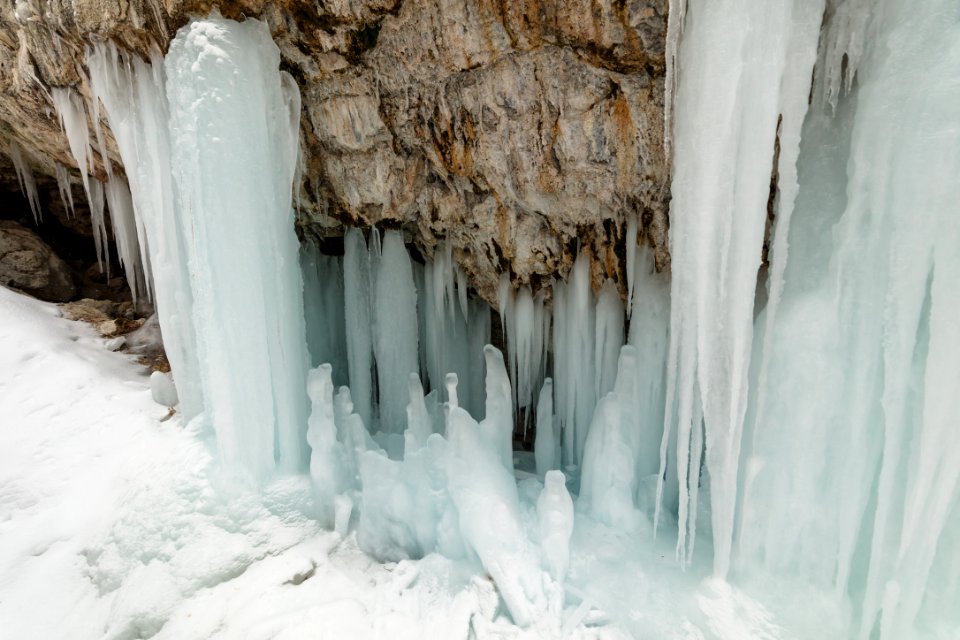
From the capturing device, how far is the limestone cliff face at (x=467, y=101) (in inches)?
131

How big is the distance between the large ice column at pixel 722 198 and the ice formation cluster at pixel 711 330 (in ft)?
0.04

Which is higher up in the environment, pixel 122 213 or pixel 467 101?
pixel 467 101

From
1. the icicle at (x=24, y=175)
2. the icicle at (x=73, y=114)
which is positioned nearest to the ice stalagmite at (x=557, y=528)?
the icicle at (x=73, y=114)

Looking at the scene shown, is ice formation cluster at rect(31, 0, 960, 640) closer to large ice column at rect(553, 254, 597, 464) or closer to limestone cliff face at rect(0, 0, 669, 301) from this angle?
large ice column at rect(553, 254, 597, 464)

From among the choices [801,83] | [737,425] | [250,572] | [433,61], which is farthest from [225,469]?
[801,83]

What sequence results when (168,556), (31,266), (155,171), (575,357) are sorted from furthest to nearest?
(31,266) < (575,357) < (155,171) < (168,556)

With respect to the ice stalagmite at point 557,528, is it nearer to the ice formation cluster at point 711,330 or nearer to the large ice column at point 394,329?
the ice formation cluster at point 711,330

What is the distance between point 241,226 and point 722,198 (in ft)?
11.3

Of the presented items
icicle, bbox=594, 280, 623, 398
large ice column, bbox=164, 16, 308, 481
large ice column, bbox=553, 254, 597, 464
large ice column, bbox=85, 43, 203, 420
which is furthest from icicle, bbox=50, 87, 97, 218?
icicle, bbox=594, 280, 623, 398

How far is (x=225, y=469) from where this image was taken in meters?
4.29

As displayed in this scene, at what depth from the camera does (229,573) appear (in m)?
3.62

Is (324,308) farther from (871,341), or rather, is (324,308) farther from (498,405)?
(871,341)

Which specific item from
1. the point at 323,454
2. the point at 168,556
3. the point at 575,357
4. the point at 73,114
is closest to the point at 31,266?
the point at 73,114

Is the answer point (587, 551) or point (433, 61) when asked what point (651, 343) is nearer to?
point (587, 551)
